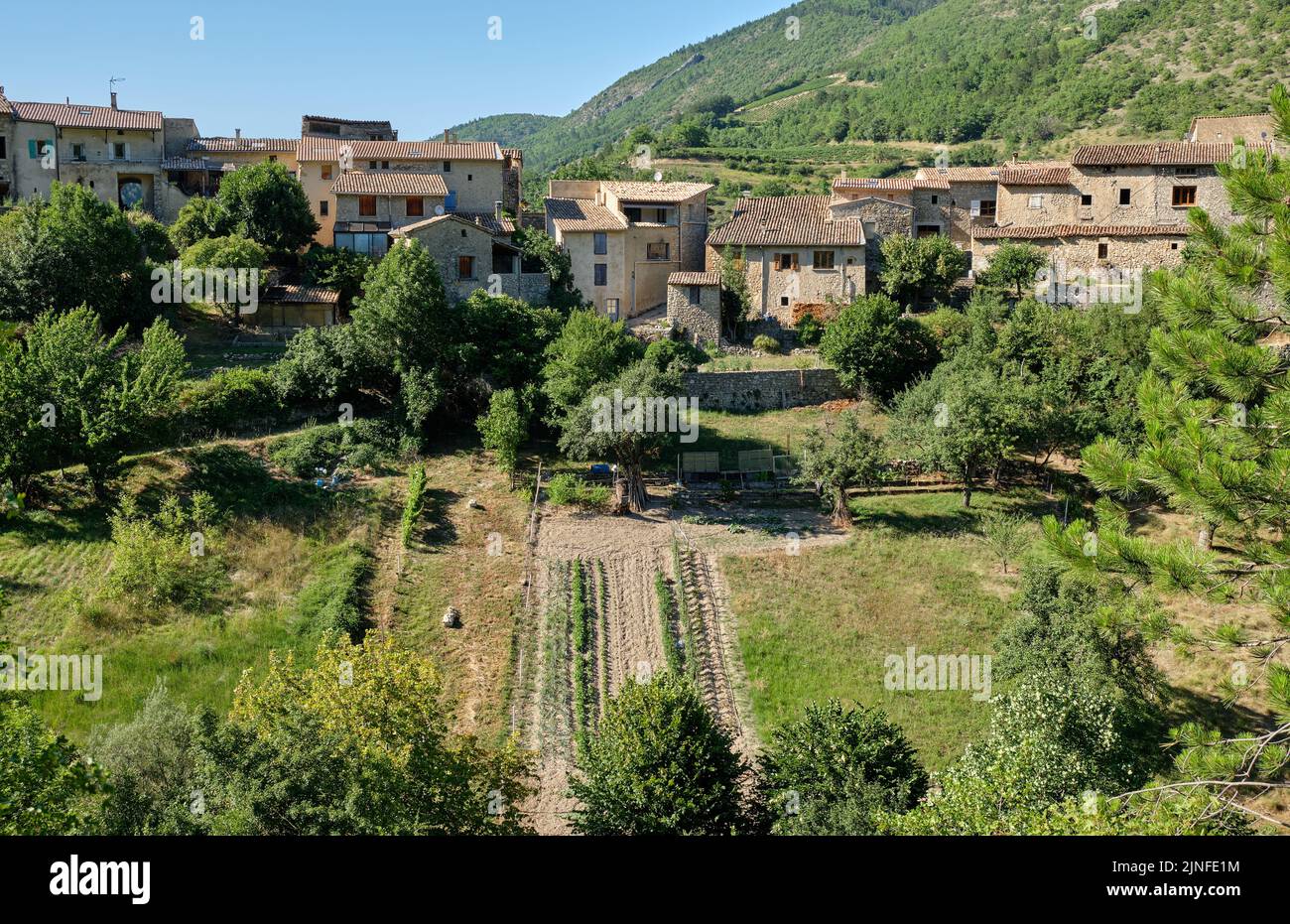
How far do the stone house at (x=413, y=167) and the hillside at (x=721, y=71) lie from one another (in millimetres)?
80316

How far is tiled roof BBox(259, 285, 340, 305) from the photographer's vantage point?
154ft

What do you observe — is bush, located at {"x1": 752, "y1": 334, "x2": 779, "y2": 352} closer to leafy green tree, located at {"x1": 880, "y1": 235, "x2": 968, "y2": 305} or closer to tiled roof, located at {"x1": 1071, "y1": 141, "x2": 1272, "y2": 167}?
leafy green tree, located at {"x1": 880, "y1": 235, "x2": 968, "y2": 305}

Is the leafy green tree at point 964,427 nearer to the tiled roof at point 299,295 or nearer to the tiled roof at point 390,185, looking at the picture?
the tiled roof at point 299,295

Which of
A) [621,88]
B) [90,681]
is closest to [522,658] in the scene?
[90,681]

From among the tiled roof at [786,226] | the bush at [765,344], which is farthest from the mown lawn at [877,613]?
the tiled roof at [786,226]

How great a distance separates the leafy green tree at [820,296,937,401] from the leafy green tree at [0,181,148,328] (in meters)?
26.3

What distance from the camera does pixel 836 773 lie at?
22344 mm

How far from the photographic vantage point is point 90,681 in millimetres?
27297

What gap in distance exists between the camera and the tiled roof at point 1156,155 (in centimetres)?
5088

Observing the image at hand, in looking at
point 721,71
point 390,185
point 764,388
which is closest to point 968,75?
point 721,71

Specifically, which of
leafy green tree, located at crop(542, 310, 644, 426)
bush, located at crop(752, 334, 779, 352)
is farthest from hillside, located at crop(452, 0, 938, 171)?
leafy green tree, located at crop(542, 310, 644, 426)

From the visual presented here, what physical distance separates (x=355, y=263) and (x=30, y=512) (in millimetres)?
18424

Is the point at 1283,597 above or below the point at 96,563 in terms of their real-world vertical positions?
above
